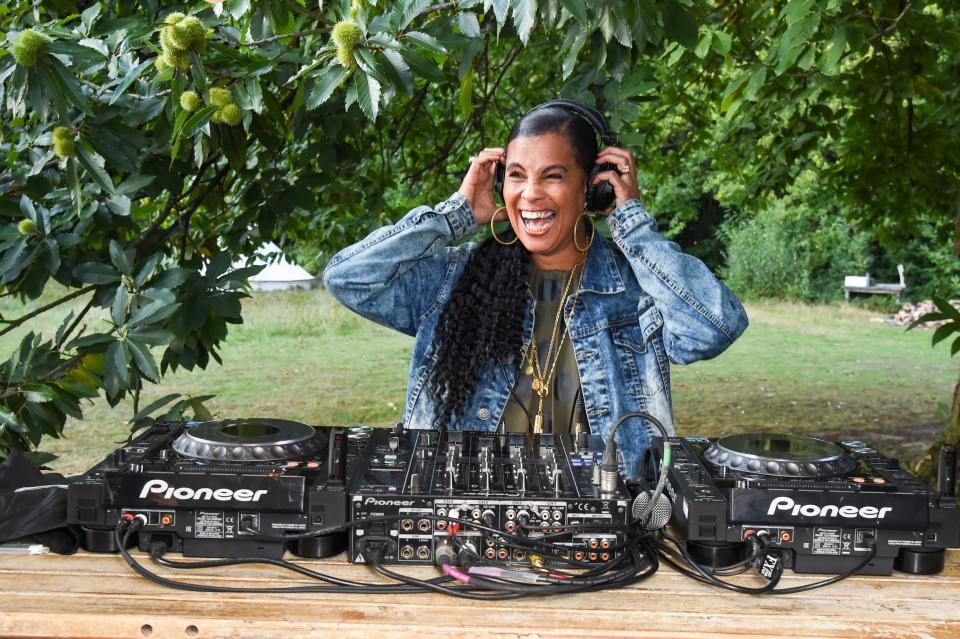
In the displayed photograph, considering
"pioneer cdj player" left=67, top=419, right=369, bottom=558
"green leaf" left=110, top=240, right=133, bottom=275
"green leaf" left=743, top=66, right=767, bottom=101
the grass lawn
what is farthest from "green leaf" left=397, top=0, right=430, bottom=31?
the grass lawn

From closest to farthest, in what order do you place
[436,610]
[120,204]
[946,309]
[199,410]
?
[436,610] → [120,204] → [199,410] → [946,309]

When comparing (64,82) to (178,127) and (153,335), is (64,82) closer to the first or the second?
(178,127)

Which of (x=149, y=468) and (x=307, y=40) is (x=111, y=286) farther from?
(x=149, y=468)

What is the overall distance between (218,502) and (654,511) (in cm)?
81

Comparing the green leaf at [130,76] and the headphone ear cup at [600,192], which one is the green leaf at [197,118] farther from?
the headphone ear cup at [600,192]

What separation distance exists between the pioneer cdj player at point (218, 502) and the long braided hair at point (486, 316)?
3.11 feet

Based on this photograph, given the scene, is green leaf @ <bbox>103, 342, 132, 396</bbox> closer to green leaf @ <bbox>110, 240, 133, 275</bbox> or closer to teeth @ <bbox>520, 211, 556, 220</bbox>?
green leaf @ <bbox>110, 240, 133, 275</bbox>

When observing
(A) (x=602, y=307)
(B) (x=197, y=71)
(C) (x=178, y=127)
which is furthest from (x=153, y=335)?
(A) (x=602, y=307)

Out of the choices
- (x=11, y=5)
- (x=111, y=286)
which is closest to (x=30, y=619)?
(x=111, y=286)

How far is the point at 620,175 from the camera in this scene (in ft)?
9.15

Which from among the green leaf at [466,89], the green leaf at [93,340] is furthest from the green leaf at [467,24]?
the green leaf at [93,340]

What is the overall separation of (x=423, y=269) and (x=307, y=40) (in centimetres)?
121

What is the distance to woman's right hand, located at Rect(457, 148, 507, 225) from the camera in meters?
2.81

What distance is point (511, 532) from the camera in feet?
5.69
